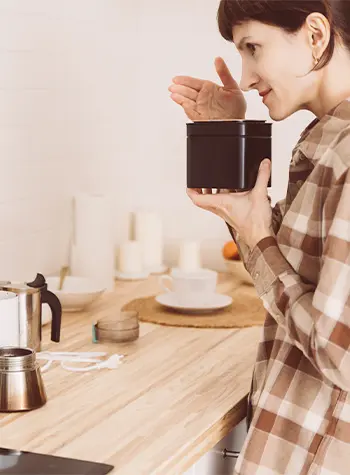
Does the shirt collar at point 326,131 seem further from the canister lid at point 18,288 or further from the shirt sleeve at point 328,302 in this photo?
the canister lid at point 18,288

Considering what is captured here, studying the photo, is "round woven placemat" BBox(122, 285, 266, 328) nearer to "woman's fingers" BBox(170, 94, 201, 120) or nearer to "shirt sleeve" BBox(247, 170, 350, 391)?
"woman's fingers" BBox(170, 94, 201, 120)

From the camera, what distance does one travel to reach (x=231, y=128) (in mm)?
1594

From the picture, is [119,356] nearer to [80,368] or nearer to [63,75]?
[80,368]

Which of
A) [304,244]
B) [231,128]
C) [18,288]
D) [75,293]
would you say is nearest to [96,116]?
[75,293]

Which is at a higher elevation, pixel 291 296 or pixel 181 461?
pixel 291 296

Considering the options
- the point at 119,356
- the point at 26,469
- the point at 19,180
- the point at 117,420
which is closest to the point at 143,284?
the point at 19,180

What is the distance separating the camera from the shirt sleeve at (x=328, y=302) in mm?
1306

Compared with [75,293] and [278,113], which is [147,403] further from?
[75,293]

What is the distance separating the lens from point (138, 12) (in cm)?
284

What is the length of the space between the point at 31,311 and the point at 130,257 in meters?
0.91

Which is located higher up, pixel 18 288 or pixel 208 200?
pixel 208 200

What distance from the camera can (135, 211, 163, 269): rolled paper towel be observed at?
2.83 metres

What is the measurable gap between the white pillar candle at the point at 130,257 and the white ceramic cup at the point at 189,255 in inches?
5.5

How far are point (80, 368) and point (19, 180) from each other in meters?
0.70
